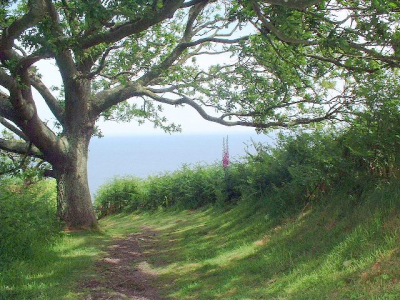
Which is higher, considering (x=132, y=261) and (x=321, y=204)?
(x=321, y=204)

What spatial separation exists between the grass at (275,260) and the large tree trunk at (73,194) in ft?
4.65

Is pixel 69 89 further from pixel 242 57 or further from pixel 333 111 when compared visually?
pixel 333 111

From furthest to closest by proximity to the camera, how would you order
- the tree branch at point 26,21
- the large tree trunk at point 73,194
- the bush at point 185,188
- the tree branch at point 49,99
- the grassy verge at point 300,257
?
the bush at point 185,188, the tree branch at point 49,99, the large tree trunk at point 73,194, the tree branch at point 26,21, the grassy verge at point 300,257

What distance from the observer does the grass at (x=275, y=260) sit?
5539mm

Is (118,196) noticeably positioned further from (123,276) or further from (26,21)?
(26,21)


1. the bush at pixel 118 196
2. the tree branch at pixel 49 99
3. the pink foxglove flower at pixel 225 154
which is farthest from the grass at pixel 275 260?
the bush at pixel 118 196

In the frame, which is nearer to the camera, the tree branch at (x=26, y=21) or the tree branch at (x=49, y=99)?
the tree branch at (x=26, y=21)

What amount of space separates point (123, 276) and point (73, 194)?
497cm

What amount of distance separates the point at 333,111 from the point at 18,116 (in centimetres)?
849

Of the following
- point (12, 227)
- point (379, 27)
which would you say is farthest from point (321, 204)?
point (12, 227)

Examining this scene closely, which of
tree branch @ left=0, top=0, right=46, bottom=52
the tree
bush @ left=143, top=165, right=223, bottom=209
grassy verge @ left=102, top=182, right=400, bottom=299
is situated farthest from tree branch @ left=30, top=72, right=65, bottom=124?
bush @ left=143, top=165, right=223, bottom=209

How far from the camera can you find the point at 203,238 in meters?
11.6

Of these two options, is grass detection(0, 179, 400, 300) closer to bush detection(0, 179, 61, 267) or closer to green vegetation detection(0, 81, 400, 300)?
green vegetation detection(0, 81, 400, 300)

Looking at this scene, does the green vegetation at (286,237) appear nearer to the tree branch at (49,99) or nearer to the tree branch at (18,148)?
the tree branch at (18,148)
